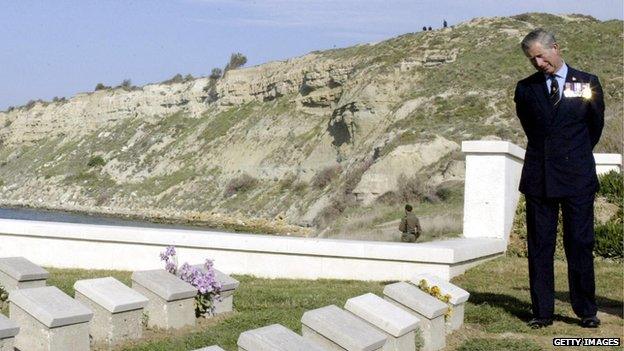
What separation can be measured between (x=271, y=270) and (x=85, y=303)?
494cm

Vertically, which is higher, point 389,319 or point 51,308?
point 51,308

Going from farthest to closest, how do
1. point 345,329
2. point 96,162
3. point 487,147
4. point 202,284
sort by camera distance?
point 96,162
point 487,147
point 202,284
point 345,329

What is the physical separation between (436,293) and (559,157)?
5.55 ft

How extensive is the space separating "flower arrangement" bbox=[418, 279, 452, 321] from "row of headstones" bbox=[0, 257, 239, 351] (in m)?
1.93

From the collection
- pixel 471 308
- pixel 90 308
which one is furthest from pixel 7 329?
pixel 471 308

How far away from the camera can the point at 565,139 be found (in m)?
7.57

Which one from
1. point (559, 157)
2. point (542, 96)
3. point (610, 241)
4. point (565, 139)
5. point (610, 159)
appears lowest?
point (610, 241)

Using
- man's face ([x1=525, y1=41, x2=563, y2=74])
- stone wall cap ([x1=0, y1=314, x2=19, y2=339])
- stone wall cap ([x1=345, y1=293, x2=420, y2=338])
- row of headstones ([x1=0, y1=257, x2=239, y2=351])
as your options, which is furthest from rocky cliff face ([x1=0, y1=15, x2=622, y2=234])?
stone wall cap ([x1=0, y1=314, x2=19, y2=339])

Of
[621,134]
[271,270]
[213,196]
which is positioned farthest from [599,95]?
[213,196]

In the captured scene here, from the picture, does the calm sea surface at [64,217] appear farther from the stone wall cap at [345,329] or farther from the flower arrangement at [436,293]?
the stone wall cap at [345,329]

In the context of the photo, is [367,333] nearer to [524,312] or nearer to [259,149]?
[524,312]

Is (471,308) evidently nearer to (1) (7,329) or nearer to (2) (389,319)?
(2) (389,319)

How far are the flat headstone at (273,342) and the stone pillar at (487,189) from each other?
28.9 ft

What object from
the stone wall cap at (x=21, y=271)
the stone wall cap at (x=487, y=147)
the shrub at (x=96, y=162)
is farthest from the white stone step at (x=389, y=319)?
the shrub at (x=96, y=162)
